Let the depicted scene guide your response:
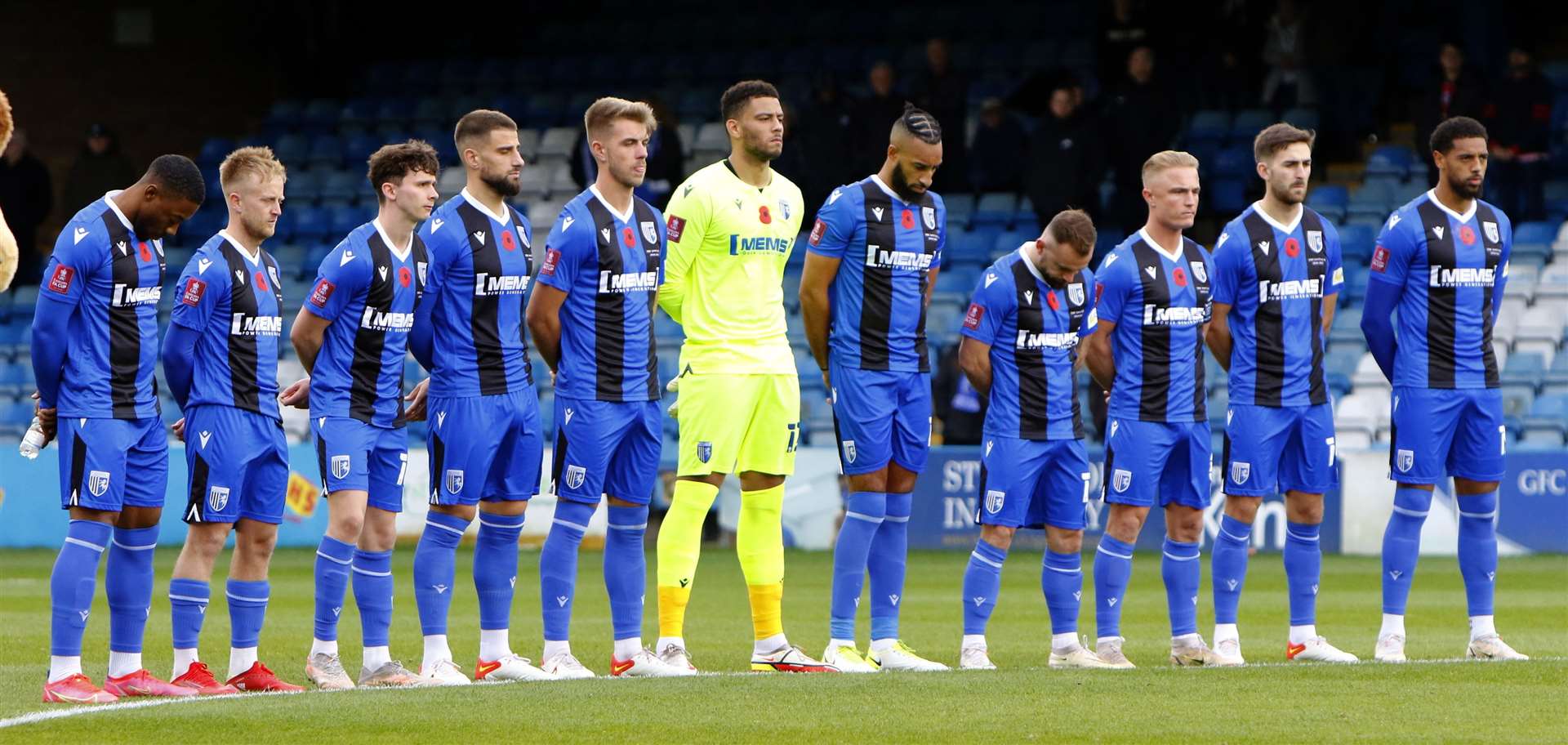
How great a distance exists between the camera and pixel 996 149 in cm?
2123

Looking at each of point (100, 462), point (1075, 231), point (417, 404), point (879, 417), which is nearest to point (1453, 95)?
point (1075, 231)

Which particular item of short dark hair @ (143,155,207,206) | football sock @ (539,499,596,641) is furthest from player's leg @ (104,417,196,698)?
football sock @ (539,499,596,641)

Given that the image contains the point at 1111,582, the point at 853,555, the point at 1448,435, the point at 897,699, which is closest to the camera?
the point at 897,699

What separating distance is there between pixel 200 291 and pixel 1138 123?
12.4 m

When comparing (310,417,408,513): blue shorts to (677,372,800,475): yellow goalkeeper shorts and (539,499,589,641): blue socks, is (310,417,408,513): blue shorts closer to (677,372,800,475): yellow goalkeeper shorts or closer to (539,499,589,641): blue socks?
(539,499,589,641): blue socks

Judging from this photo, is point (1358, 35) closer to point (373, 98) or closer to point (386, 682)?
point (373, 98)

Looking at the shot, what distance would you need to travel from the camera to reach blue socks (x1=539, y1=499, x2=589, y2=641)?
9086mm

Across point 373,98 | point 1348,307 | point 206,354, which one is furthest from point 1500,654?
point 373,98

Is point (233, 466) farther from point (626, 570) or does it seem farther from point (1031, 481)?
point (1031, 481)

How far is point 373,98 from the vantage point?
1038 inches

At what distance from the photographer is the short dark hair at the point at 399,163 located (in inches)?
346

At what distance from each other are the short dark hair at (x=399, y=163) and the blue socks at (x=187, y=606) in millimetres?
1749

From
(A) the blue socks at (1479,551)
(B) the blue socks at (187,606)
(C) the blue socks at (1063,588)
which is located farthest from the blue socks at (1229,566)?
(B) the blue socks at (187,606)

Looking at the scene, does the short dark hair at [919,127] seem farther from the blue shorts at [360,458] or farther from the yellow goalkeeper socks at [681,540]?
the blue shorts at [360,458]
